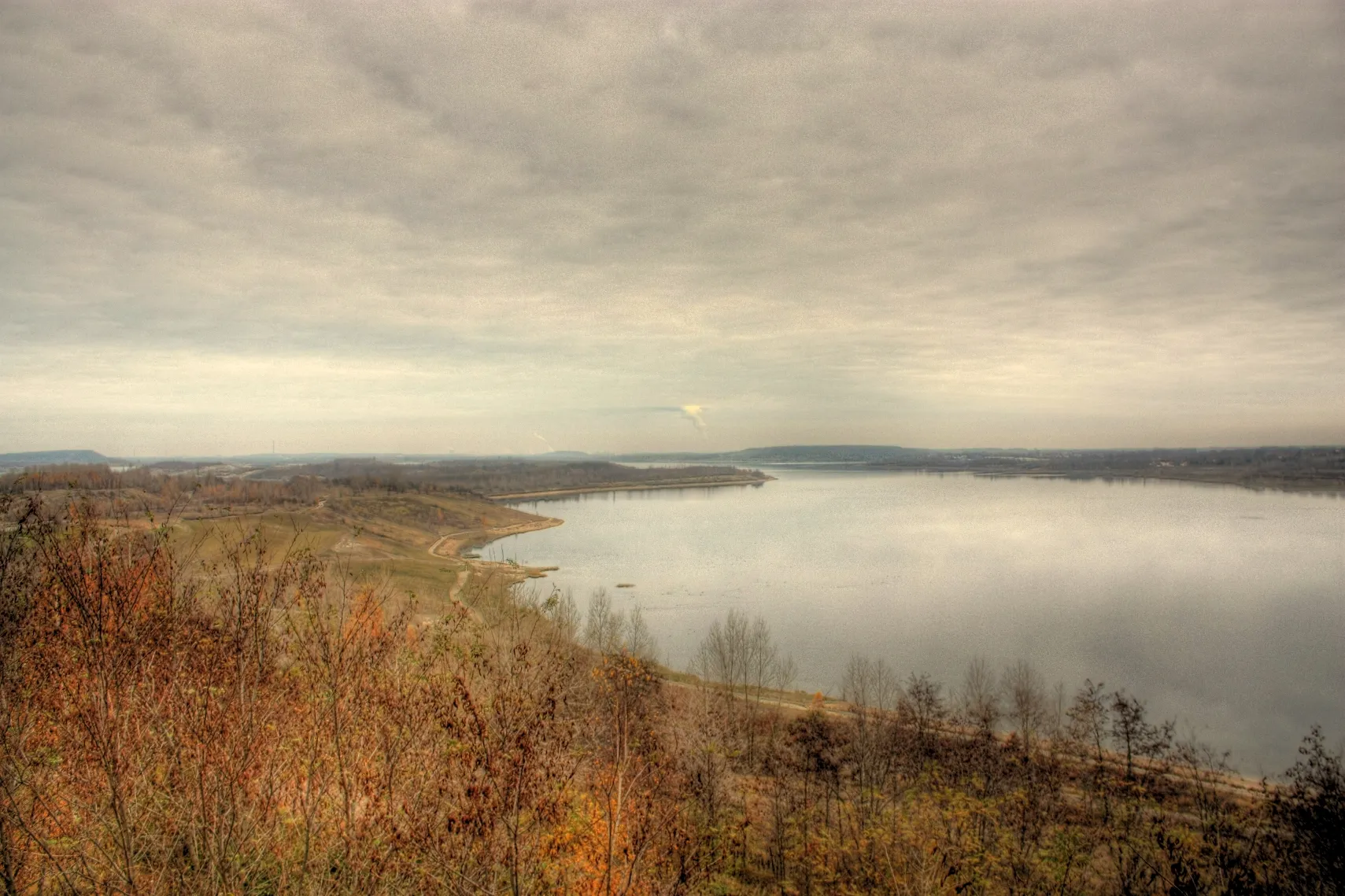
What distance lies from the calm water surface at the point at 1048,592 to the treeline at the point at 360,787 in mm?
12579

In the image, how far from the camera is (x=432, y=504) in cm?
8244

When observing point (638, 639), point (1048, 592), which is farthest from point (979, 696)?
point (1048, 592)

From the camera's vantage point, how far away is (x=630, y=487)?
145 m

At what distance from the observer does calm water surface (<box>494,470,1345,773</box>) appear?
2386cm

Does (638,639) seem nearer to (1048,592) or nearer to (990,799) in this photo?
(990,799)

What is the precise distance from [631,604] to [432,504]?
5243 centimetres

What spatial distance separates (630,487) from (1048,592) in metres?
112

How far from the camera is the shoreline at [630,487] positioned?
122m

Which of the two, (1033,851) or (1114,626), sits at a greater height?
(1033,851)

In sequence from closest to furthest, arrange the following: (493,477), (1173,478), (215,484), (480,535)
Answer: (215,484) → (480,535) → (1173,478) → (493,477)

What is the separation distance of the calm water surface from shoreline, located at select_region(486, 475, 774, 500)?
44503 mm

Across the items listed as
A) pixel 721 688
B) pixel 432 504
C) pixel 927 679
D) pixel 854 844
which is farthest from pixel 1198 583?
pixel 432 504

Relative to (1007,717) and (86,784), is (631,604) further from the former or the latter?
(86,784)

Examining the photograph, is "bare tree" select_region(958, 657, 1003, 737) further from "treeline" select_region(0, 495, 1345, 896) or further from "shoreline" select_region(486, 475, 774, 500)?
"shoreline" select_region(486, 475, 774, 500)
